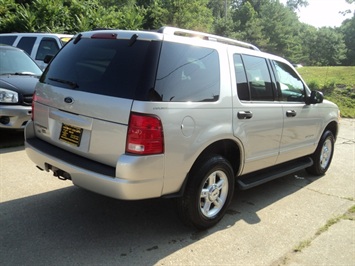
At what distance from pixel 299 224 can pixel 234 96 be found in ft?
5.23

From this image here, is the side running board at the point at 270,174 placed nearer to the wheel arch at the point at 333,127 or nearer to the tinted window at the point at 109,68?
the wheel arch at the point at 333,127

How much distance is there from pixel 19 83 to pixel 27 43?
15.2 feet

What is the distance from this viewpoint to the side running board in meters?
4.12

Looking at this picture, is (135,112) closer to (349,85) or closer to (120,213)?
(120,213)

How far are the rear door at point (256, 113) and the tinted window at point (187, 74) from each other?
1.17 ft

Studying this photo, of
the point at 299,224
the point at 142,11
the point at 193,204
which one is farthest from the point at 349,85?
the point at 142,11

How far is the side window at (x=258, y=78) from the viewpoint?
13.4 feet

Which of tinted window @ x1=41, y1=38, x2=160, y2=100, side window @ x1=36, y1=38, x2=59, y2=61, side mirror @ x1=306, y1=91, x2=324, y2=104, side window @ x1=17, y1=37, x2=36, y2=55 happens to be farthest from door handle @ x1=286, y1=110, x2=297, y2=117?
side window @ x1=17, y1=37, x2=36, y2=55

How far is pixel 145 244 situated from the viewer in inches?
132

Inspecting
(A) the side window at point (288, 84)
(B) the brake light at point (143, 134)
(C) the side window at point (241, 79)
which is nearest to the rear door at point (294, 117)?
(A) the side window at point (288, 84)

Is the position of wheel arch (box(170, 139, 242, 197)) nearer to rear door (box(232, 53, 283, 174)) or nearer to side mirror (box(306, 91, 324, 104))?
rear door (box(232, 53, 283, 174))

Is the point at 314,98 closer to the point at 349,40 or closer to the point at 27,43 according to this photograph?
the point at 27,43

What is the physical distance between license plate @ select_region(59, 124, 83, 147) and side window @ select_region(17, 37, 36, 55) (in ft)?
25.7

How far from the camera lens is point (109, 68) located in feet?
10.8
